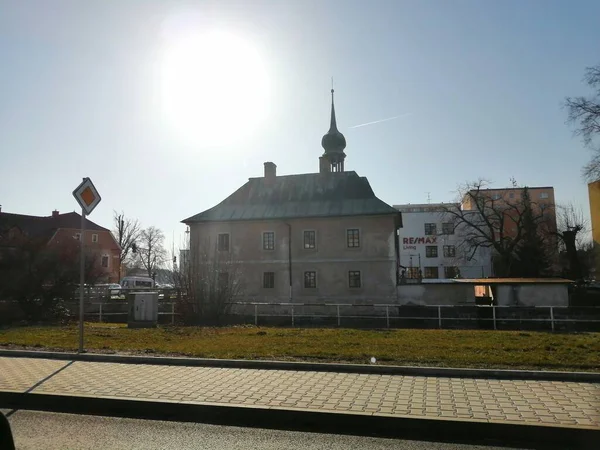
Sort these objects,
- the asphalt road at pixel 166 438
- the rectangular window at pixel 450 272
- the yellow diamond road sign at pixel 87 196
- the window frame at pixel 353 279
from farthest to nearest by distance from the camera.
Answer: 1. the rectangular window at pixel 450 272
2. the window frame at pixel 353 279
3. the yellow diamond road sign at pixel 87 196
4. the asphalt road at pixel 166 438

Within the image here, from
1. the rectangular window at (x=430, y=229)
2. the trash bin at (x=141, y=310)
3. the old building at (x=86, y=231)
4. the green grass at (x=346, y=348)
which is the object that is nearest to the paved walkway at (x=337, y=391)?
the green grass at (x=346, y=348)

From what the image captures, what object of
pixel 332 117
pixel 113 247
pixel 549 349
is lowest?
pixel 549 349

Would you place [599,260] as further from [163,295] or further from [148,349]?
[148,349]

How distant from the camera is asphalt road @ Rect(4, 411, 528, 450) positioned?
5.21 m

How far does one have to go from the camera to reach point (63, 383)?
7.70 m

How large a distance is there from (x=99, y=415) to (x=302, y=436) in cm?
290

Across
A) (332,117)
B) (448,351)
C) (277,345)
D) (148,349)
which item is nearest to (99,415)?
(148,349)

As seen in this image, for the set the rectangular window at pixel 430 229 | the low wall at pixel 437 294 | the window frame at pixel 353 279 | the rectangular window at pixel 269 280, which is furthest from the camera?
the rectangular window at pixel 430 229

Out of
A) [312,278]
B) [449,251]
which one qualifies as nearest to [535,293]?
[312,278]

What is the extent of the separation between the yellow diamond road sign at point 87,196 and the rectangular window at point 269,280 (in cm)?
2982

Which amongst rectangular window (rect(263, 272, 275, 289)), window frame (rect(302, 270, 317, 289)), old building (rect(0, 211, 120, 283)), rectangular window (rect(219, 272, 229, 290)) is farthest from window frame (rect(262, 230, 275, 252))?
old building (rect(0, 211, 120, 283))

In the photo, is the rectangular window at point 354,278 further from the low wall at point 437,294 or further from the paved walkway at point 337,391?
the paved walkway at point 337,391

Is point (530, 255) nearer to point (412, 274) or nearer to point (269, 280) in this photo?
point (412, 274)

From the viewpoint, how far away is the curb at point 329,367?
778 centimetres
